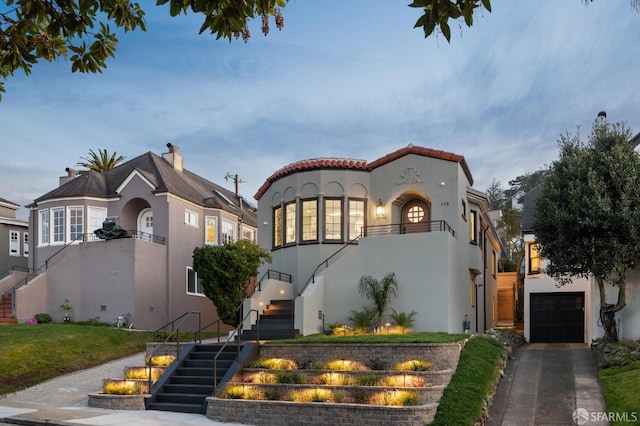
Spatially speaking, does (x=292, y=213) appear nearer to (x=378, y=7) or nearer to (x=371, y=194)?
(x=371, y=194)

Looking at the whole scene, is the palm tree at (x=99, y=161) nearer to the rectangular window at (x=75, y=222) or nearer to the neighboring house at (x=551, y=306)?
the rectangular window at (x=75, y=222)

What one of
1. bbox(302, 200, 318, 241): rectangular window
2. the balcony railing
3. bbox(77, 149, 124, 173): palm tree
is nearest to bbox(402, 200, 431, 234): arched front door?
the balcony railing

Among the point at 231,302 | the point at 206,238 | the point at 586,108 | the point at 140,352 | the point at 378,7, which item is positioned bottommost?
the point at 140,352

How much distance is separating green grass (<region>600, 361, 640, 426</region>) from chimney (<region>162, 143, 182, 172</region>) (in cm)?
2464

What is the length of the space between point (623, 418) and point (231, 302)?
1367cm

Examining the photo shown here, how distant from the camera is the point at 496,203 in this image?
217 ft

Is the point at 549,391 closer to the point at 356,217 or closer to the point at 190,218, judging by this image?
the point at 356,217

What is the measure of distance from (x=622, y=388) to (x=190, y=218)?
2246 centimetres

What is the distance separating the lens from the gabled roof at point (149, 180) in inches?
1190

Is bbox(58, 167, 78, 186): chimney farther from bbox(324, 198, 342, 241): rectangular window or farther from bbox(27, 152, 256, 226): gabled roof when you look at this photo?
bbox(324, 198, 342, 241): rectangular window

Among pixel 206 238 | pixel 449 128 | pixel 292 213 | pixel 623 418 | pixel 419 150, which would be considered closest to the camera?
pixel 623 418

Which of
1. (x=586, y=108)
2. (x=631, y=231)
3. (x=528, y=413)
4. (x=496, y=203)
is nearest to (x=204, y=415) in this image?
(x=528, y=413)

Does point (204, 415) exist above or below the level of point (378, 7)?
below

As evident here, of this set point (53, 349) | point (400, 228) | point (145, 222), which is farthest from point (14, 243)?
point (400, 228)
